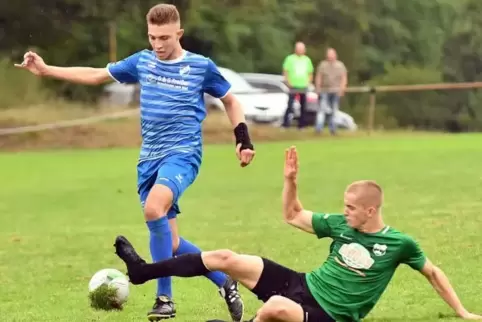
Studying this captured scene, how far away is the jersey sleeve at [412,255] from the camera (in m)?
6.14

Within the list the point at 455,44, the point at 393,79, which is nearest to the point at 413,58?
the point at 455,44

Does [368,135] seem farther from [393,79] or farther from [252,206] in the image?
[393,79]

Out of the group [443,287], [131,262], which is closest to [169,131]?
[131,262]

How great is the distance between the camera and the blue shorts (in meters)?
6.93

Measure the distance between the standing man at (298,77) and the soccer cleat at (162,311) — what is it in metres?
17.5

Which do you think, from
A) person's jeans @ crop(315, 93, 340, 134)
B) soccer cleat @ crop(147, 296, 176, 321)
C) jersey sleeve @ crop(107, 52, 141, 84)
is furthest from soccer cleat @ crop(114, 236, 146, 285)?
person's jeans @ crop(315, 93, 340, 134)

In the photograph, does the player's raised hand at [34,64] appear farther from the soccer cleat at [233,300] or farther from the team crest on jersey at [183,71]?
the soccer cleat at [233,300]

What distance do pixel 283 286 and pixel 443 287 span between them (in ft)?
3.26

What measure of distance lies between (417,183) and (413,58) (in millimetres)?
46913

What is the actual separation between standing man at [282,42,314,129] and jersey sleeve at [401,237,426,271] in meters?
18.1

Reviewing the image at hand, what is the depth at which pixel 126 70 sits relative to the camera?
7.50 metres

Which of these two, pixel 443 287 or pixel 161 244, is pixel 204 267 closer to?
pixel 161 244

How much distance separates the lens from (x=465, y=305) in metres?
7.23

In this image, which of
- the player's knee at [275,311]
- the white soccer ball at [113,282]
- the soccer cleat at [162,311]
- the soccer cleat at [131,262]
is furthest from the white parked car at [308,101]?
the player's knee at [275,311]
